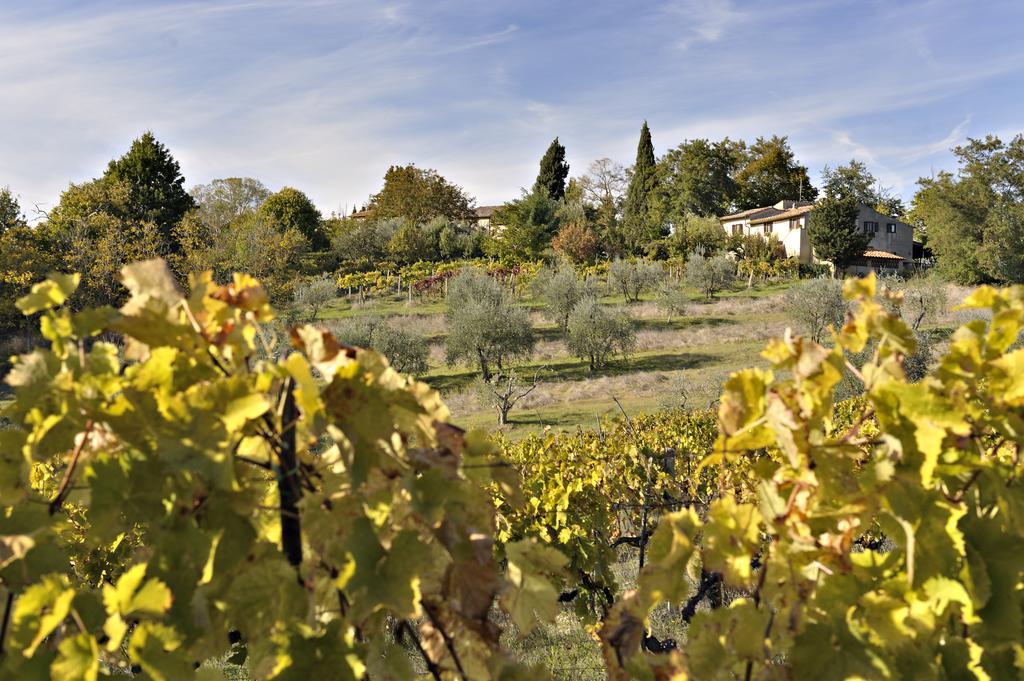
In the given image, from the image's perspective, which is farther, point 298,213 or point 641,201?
point 641,201

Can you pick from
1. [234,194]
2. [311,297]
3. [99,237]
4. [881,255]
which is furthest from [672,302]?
[234,194]

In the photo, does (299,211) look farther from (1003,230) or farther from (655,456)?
(655,456)

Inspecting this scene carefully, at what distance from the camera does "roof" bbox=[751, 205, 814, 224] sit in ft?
142

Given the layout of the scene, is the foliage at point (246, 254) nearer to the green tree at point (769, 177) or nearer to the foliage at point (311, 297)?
the foliage at point (311, 297)

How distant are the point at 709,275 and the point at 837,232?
9.44 meters

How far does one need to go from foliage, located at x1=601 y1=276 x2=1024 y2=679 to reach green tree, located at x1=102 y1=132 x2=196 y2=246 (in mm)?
40047

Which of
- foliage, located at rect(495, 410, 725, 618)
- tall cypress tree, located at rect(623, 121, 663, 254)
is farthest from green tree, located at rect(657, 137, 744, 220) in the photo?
foliage, located at rect(495, 410, 725, 618)

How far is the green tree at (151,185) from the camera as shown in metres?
37.4

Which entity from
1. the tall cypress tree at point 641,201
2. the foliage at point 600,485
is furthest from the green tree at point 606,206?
the foliage at point 600,485

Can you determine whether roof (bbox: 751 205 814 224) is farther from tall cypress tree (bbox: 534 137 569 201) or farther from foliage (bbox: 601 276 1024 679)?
foliage (bbox: 601 276 1024 679)

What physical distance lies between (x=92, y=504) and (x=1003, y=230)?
1836 inches

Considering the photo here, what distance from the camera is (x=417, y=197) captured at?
54719 mm

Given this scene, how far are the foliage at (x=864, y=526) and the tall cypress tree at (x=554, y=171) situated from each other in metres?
58.3

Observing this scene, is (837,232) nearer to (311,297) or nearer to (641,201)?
(641,201)
